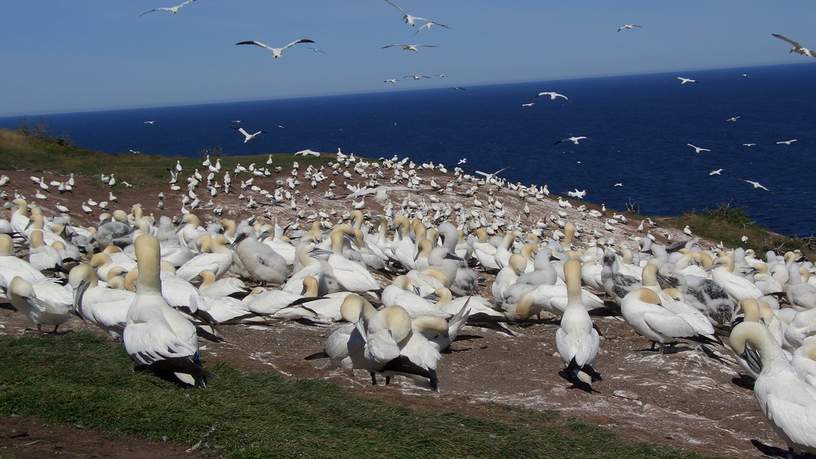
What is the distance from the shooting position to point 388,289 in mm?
10609

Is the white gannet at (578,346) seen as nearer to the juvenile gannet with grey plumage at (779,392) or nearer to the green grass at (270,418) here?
the green grass at (270,418)

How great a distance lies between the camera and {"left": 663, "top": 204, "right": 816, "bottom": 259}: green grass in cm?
2873

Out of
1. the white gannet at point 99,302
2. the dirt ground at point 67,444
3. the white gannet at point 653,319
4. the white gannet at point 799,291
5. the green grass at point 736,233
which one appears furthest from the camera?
the green grass at point 736,233

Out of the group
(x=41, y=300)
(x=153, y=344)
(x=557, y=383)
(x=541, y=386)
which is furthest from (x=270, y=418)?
(x=41, y=300)

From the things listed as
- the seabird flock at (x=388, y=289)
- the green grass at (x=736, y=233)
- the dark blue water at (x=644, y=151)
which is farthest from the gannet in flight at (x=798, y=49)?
the dark blue water at (x=644, y=151)

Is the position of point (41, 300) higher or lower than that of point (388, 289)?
higher

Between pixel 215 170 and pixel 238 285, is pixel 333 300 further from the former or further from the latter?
pixel 215 170

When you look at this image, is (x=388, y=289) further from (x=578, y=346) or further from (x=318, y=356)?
(x=578, y=346)

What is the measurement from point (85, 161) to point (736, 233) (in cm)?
2356

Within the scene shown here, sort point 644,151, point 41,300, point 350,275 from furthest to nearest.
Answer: point 644,151
point 350,275
point 41,300

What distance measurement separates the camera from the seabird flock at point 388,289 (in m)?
7.48

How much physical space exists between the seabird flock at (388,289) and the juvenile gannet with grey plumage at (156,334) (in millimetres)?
16

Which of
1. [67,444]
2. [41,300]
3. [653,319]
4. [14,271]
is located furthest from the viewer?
[653,319]

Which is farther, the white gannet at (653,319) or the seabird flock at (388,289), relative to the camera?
the white gannet at (653,319)
